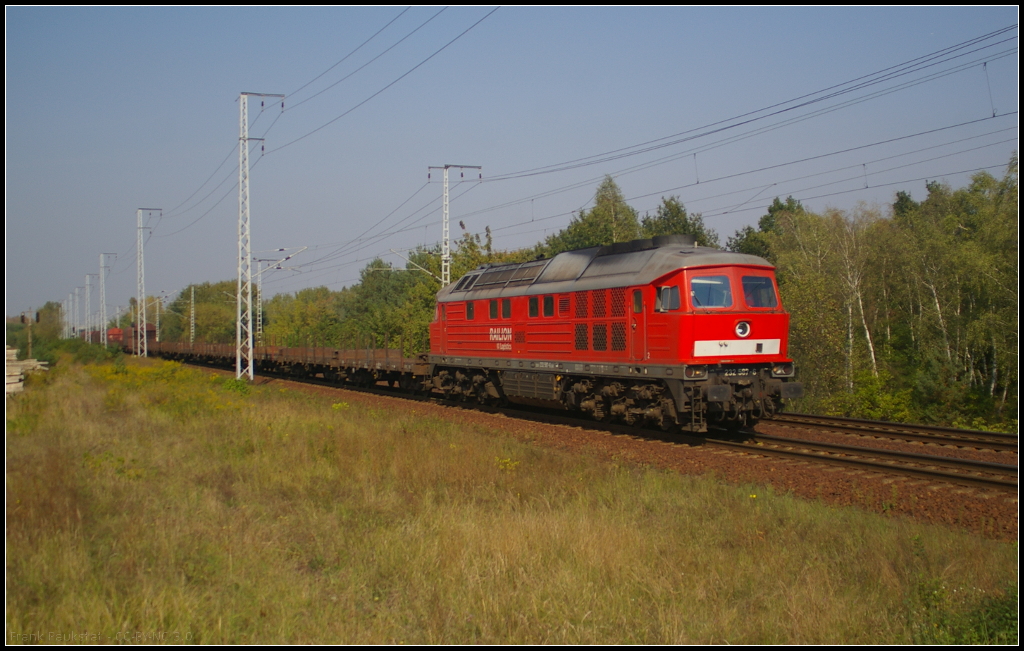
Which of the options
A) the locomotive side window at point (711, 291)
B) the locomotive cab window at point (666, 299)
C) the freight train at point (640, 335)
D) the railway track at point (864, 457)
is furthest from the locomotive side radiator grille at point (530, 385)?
the locomotive side window at point (711, 291)

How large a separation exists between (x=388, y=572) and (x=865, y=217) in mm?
37906

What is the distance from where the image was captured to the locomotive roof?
15172 mm

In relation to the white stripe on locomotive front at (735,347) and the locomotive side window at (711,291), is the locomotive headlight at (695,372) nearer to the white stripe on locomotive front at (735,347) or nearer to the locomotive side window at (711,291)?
the white stripe on locomotive front at (735,347)

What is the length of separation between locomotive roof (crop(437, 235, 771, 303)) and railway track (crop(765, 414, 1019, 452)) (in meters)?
4.45

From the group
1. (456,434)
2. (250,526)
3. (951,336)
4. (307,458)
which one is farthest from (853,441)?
(951,336)

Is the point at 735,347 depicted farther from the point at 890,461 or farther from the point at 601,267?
the point at 601,267

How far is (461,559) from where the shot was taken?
7082 millimetres

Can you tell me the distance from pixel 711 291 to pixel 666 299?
3.07 ft

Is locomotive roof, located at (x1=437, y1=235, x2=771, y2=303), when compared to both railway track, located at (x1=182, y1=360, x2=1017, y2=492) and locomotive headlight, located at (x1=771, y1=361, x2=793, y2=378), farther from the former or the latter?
railway track, located at (x1=182, y1=360, x2=1017, y2=492)

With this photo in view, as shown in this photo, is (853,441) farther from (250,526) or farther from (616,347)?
(250,526)

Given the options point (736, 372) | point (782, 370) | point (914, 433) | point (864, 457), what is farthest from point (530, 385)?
point (914, 433)

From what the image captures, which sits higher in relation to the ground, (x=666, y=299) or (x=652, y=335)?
(x=666, y=299)

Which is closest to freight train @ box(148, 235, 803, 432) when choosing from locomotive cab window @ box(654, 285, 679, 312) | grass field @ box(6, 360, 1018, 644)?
locomotive cab window @ box(654, 285, 679, 312)

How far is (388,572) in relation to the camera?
23.0ft
